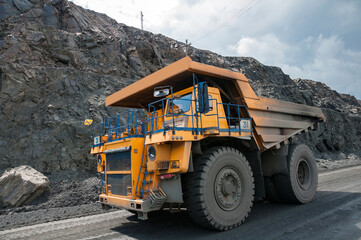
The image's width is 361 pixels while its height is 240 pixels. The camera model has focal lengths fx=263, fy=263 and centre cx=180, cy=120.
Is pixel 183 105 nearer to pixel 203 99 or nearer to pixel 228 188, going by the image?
pixel 203 99

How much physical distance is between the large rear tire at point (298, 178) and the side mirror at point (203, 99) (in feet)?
11.7

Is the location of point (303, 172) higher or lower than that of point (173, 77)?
lower

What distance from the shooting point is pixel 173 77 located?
579cm

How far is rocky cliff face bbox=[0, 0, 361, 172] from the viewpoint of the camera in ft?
43.2

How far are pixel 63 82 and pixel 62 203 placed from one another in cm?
916

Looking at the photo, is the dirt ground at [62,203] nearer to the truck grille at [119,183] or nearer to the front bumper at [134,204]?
the truck grille at [119,183]

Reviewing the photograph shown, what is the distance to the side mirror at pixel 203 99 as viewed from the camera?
5094 mm

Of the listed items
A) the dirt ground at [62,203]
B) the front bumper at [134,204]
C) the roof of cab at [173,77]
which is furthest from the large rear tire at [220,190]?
the dirt ground at [62,203]

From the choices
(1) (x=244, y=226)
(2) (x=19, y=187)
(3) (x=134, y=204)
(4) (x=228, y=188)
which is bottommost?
(1) (x=244, y=226)

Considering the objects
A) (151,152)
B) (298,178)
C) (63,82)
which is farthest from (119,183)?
(63,82)

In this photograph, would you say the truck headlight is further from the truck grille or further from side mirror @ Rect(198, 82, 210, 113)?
side mirror @ Rect(198, 82, 210, 113)

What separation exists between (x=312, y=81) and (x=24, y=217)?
48606 millimetres

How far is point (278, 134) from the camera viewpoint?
7.30 metres

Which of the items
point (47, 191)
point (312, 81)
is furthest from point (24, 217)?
point (312, 81)
